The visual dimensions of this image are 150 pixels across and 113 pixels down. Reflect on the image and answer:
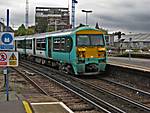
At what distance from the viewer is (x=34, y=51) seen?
3484 cm

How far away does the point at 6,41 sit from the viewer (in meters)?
12.2

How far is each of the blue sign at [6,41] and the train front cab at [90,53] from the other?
Result: 30.5 ft

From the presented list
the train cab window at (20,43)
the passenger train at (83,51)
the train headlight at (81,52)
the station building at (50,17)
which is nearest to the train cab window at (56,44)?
the passenger train at (83,51)

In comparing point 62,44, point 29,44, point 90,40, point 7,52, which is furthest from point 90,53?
point 29,44

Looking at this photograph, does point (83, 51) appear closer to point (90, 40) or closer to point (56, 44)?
point (90, 40)

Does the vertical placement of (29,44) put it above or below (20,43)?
below

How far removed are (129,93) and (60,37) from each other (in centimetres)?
953

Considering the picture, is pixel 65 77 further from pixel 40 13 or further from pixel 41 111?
pixel 40 13

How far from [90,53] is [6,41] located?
10.0 meters

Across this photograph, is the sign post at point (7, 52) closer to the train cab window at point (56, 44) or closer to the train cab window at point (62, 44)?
the train cab window at point (62, 44)

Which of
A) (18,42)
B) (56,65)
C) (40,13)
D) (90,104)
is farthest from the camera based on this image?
(40,13)

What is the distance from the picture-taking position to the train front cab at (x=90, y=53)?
21.3 metres

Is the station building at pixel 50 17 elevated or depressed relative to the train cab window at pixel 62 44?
elevated

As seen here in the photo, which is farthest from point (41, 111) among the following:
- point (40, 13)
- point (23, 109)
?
point (40, 13)
